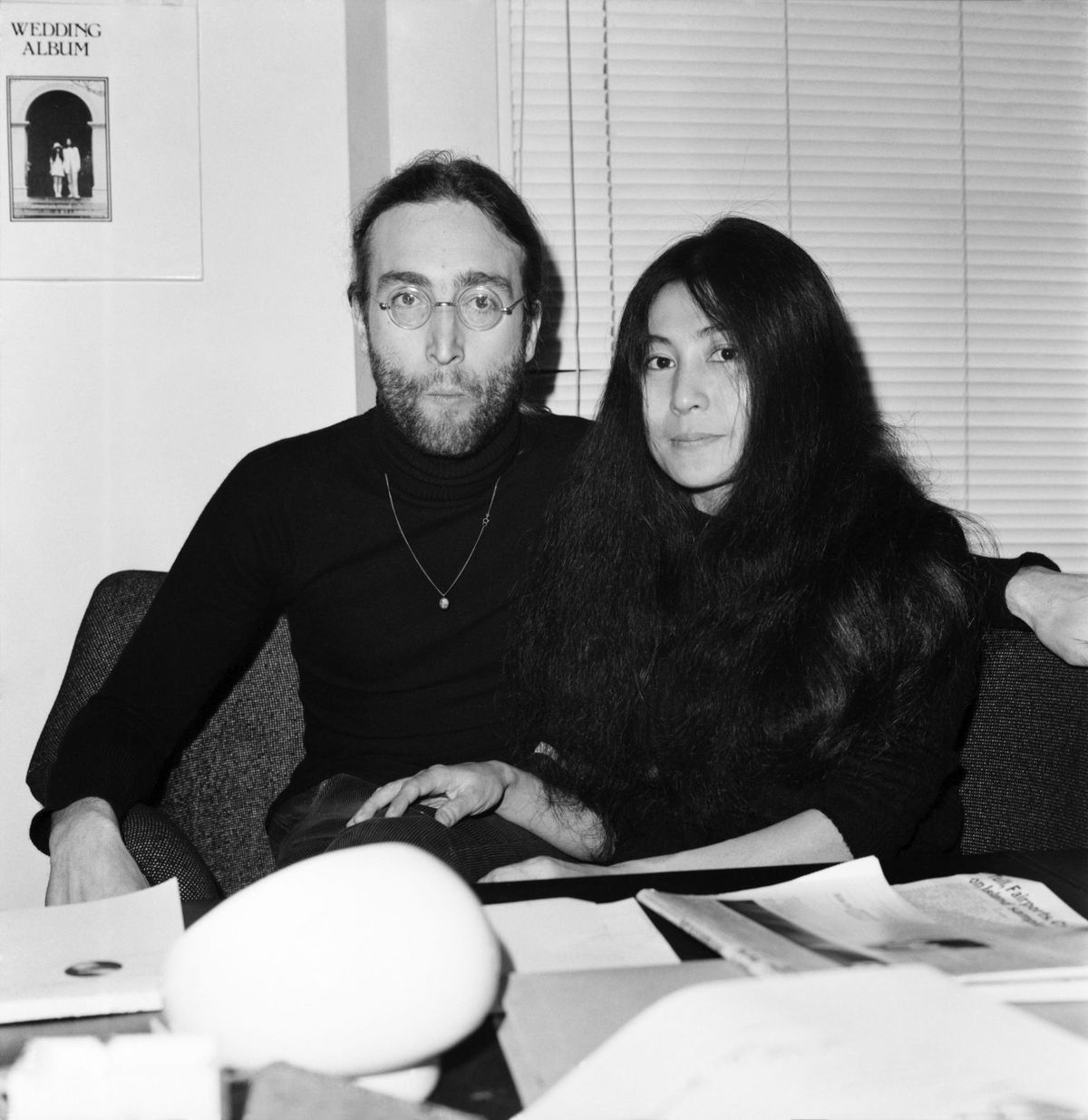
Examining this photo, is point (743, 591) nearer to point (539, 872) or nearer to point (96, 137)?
point (539, 872)

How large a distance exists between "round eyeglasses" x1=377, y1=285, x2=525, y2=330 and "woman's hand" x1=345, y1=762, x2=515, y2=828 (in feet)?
2.05

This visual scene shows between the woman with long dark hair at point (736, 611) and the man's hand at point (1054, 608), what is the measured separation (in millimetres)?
56

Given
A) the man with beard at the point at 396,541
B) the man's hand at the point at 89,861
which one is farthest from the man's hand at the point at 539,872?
the man with beard at the point at 396,541

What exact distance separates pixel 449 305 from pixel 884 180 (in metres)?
1.19

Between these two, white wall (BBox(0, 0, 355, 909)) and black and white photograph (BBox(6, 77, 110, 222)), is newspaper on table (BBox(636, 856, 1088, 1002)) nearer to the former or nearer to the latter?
white wall (BBox(0, 0, 355, 909))

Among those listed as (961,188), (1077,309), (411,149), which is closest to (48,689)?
(411,149)

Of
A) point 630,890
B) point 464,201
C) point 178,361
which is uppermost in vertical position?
point 464,201

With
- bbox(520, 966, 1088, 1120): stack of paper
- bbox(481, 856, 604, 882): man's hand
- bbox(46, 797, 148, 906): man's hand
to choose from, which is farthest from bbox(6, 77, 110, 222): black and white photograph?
bbox(520, 966, 1088, 1120): stack of paper

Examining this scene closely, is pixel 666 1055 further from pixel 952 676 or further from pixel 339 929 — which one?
pixel 952 676

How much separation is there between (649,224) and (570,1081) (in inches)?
80.1

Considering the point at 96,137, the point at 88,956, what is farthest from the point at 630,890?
the point at 96,137

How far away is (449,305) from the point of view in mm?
1633

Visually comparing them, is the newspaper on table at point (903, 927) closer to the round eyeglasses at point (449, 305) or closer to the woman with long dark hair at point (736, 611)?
the woman with long dark hair at point (736, 611)

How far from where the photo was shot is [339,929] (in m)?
0.49
